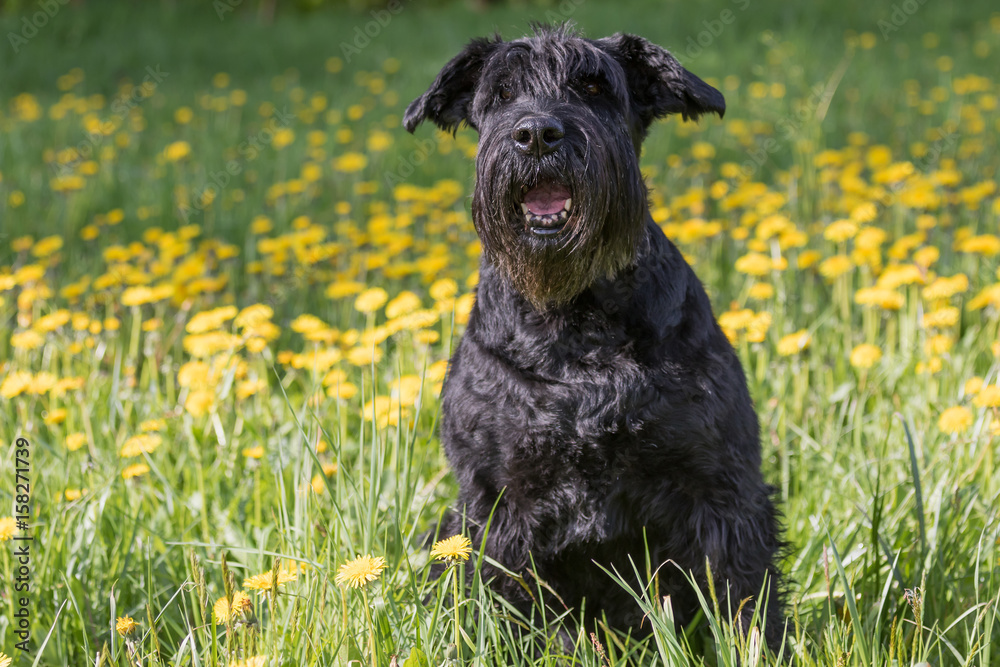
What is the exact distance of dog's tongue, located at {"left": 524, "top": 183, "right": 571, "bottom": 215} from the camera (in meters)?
2.26

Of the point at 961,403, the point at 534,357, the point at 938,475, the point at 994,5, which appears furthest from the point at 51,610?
the point at 994,5

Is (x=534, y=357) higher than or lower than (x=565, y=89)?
lower

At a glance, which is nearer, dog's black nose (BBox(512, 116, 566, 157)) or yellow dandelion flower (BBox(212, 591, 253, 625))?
yellow dandelion flower (BBox(212, 591, 253, 625))

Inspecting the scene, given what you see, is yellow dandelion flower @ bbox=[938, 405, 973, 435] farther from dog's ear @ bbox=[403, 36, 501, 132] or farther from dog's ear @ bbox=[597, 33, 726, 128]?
dog's ear @ bbox=[403, 36, 501, 132]

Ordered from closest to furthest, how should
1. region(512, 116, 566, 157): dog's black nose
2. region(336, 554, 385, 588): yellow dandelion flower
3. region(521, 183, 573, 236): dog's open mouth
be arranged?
1. region(336, 554, 385, 588): yellow dandelion flower
2. region(512, 116, 566, 157): dog's black nose
3. region(521, 183, 573, 236): dog's open mouth

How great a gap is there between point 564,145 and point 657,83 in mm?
505

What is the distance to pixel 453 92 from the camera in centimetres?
261

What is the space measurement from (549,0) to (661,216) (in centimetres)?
1579

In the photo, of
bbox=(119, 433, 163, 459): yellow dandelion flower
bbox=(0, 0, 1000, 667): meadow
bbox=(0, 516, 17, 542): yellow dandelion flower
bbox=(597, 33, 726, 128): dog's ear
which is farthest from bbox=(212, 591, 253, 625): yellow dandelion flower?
bbox=(597, 33, 726, 128): dog's ear

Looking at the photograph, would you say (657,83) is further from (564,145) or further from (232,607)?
(232,607)

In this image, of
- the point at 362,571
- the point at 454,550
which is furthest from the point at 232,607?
the point at 454,550

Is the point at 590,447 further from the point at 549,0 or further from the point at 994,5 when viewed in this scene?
the point at 549,0

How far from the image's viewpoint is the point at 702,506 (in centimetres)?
220

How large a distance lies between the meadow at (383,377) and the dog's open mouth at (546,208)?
53 centimetres
